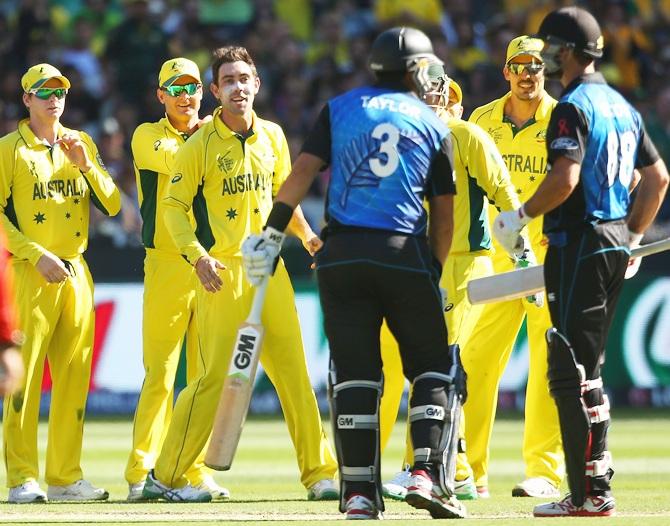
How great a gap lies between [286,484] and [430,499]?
10.6 ft

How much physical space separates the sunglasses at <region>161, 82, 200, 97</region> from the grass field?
8.33 feet

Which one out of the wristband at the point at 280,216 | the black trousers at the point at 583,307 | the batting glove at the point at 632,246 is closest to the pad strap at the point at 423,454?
the black trousers at the point at 583,307

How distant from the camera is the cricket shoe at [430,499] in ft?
23.7

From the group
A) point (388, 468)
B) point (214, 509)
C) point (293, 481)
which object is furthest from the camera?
point (388, 468)

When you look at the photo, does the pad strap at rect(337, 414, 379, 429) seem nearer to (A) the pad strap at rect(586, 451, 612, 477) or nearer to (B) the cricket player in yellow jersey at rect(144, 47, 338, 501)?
(A) the pad strap at rect(586, 451, 612, 477)

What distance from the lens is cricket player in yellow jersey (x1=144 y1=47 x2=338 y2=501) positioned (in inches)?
353

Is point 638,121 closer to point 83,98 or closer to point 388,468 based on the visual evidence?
point 388,468

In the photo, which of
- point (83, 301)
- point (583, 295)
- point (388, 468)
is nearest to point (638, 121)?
point (583, 295)

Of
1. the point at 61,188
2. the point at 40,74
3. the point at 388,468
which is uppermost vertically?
the point at 40,74

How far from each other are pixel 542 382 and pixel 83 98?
11005mm

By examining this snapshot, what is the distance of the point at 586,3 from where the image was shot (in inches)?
808

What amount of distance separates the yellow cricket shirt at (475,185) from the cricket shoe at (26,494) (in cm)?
287

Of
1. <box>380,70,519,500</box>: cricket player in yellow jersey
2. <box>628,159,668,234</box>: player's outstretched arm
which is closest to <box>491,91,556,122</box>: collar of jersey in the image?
<box>380,70,519,500</box>: cricket player in yellow jersey

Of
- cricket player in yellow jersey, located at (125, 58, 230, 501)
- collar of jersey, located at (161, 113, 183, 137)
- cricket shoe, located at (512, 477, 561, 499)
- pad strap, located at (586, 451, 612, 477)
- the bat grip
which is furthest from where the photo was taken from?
collar of jersey, located at (161, 113, 183, 137)
